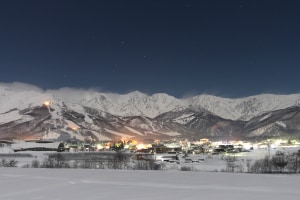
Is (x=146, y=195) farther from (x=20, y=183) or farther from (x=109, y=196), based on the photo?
(x=20, y=183)

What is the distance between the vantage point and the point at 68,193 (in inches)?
961

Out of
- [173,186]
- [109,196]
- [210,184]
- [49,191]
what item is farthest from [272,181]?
[49,191]

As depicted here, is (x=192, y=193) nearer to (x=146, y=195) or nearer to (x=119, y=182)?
(x=146, y=195)

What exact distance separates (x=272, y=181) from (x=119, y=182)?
10448 millimetres

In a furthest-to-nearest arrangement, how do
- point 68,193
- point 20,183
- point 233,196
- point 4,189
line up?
point 20,183
point 4,189
point 68,193
point 233,196

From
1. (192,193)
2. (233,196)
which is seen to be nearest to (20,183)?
(192,193)

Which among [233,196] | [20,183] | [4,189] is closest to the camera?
[233,196]

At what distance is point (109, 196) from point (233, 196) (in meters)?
6.44

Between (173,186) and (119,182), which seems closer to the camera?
(173,186)

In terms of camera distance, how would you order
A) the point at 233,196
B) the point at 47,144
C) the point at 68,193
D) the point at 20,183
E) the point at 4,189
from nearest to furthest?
1. the point at 233,196
2. the point at 68,193
3. the point at 4,189
4. the point at 20,183
5. the point at 47,144

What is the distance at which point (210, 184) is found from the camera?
2800 centimetres

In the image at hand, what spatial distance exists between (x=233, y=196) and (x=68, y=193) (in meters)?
9.02

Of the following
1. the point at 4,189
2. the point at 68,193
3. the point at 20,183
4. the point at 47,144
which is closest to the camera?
the point at 68,193

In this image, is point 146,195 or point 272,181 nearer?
point 146,195
